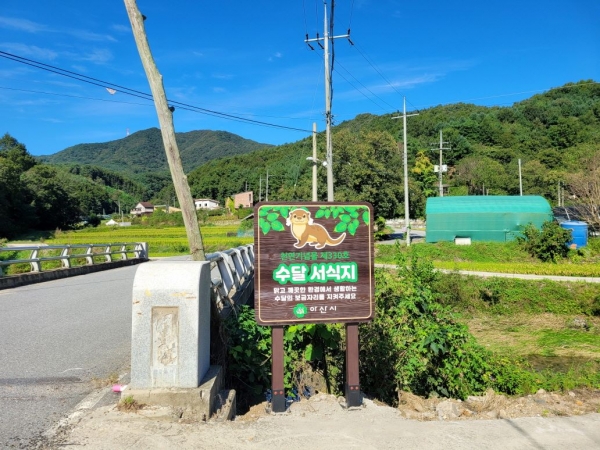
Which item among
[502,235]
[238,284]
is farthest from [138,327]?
[502,235]

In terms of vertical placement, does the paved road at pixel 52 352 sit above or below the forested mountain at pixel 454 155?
below

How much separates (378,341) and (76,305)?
677 centimetres

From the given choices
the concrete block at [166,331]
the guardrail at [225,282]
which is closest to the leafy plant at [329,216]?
the concrete block at [166,331]

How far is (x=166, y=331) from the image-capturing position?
4.30m

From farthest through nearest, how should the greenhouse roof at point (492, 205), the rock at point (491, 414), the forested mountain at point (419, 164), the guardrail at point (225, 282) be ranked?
the forested mountain at point (419, 164) → the greenhouse roof at point (492, 205) → the guardrail at point (225, 282) → the rock at point (491, 414)

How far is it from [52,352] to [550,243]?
28295 millimetres

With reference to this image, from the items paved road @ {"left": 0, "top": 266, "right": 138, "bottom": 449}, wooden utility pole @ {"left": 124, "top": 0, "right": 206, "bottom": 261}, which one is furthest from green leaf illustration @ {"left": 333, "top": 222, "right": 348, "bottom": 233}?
paved road @ {"left": 0, "top": 266, "right": 138, "bottom": 449}

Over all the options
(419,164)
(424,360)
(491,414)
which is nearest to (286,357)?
(491,414)

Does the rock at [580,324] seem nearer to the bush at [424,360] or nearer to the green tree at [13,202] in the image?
the bush at [424,360]

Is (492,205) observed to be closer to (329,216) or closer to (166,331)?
(329,216)

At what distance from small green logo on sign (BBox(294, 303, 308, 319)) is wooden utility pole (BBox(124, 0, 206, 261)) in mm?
2557

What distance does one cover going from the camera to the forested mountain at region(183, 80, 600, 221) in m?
48.4

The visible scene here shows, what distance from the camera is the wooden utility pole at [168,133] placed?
6871 mm

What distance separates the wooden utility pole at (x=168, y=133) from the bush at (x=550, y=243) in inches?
1052
